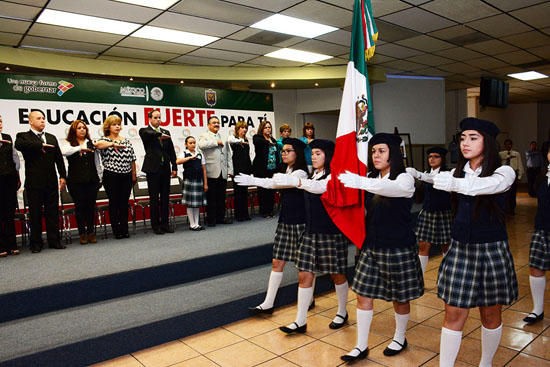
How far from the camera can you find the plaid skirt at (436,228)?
13.4 ft

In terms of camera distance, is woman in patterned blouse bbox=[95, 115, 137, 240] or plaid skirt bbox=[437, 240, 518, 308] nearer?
plaid skirt bbox=[437, 240, 518, 308]

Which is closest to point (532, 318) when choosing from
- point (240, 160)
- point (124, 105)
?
point (240, 160)

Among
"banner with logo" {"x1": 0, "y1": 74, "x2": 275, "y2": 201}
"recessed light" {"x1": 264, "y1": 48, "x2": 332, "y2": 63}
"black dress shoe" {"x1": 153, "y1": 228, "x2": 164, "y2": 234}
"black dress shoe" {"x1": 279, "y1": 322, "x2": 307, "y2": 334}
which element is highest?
"recessed light" {"x1": 264, "y1": 48, "x2": 332, "y2": 63}

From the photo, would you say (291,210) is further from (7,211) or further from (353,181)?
(7,211)

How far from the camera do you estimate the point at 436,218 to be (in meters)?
4.12

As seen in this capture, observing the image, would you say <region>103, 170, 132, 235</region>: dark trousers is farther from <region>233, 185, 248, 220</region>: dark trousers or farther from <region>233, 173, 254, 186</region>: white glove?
<region>233, 173, 254, 186</region>: white glove

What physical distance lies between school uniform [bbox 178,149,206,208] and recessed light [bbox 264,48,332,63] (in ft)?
9.23

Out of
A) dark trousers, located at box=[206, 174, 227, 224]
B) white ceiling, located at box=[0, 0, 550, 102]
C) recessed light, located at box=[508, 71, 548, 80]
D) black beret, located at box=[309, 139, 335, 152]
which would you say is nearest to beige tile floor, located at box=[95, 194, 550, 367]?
black beret, located at box=[309, 139, 335, 152]

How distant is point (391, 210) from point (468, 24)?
512cm

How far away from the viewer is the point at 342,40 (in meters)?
6.88

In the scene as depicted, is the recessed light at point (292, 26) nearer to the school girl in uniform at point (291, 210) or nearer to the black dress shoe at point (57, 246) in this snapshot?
Answer: the school girl in uniform at point (291, 210)

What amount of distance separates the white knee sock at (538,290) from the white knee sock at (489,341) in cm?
117

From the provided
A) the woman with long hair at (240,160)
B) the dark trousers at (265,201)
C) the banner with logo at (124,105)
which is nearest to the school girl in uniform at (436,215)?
the woman with long hair at (240,160)

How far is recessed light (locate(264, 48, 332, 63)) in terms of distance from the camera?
7.53 metres
